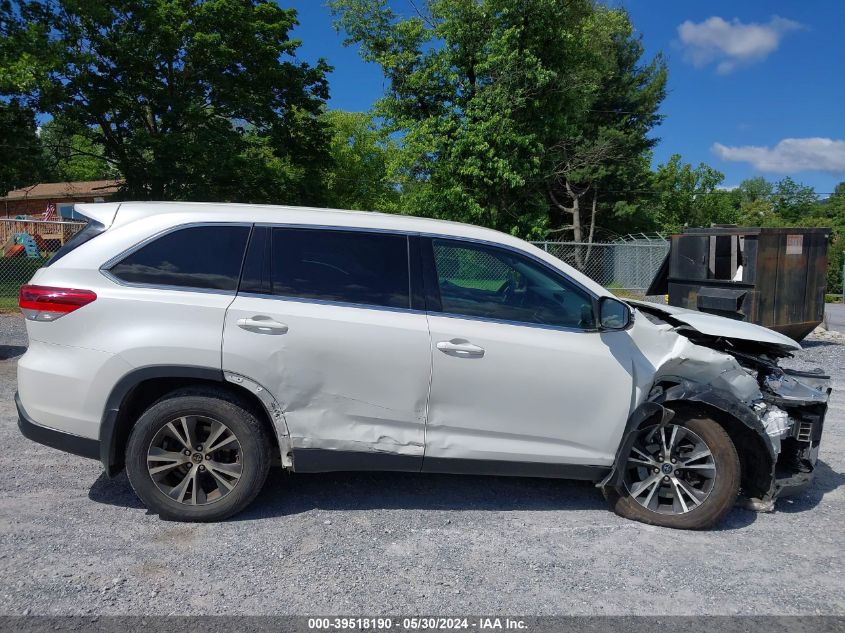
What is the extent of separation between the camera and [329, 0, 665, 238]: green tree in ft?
66.5

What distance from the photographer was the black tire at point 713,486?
3773 millimetres

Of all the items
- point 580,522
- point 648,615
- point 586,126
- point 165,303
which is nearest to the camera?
point 648,615

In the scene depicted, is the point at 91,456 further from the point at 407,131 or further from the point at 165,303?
the point at 407,131

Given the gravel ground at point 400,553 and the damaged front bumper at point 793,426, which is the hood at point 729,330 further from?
the gravel ground at point 400,553

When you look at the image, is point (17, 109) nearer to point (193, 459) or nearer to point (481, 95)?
point (481, 95)

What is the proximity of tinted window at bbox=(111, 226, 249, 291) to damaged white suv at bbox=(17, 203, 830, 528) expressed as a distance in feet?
0.04

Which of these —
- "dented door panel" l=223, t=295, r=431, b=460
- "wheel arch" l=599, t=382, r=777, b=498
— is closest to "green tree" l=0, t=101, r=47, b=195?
"dented door panel" l=223, t=295, r=431, b=460

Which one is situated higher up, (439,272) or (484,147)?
(484,147)

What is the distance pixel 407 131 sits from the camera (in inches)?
868

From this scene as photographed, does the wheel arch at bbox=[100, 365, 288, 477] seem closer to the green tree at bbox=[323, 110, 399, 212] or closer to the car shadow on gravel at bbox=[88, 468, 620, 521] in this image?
the car shadow on gravel at bbox=[88, 468, 620, 521]

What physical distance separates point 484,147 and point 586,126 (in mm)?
Answer: 14183

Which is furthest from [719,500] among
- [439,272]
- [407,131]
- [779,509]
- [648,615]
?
[407,131]

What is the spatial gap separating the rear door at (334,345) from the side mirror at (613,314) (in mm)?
1094

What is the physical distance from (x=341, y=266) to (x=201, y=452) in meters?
1.39
